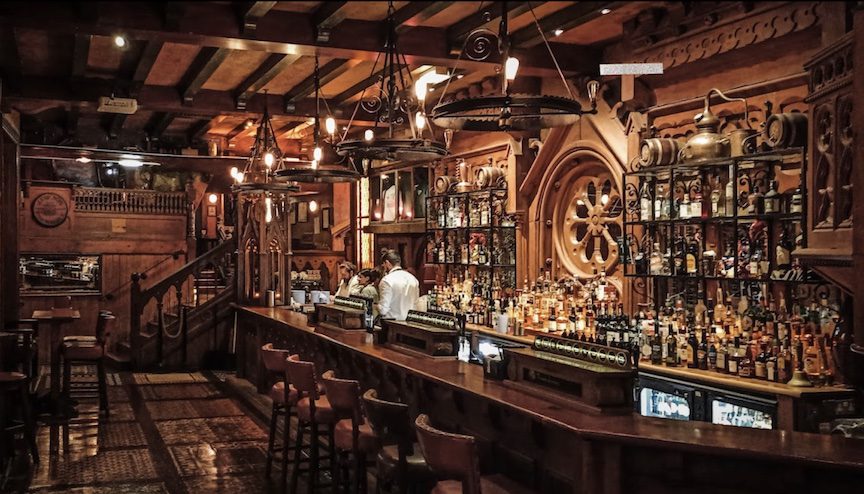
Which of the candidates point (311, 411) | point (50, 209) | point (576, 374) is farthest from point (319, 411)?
point (50, 209)

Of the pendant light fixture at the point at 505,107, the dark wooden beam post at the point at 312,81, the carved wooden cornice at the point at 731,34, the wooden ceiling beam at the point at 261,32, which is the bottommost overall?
the pendant light fixture at the point at 505,107

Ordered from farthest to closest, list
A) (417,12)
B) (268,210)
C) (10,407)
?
(268,210) → (10,407) → (417,12)

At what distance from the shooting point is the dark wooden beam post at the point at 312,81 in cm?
789

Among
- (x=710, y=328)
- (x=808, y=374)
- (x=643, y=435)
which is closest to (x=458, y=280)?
(x=710, y=328)

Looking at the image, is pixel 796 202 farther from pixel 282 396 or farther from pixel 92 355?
pixel 92 355

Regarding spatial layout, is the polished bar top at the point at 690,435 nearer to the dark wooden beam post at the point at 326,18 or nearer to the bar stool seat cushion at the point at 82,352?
the dark wooden beam post at the point at 326,18

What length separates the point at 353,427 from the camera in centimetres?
439

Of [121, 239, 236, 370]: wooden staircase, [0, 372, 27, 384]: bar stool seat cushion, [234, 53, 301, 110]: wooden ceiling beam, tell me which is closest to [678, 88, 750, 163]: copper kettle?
[234, 53, 301, 110]: wooden ceiling beam

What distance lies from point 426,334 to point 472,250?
389 cm

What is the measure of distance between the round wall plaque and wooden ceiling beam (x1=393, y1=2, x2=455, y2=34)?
9.18 meters

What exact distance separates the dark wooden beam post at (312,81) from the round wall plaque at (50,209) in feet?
18.5

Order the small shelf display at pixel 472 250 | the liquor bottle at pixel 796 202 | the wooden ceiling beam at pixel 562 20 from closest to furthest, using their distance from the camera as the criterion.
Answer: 1. the liquor bottle at pixel 796 202
2. the wooden ceiling beam at pixel 562 20
3. the small shelf display at pixel 472 250

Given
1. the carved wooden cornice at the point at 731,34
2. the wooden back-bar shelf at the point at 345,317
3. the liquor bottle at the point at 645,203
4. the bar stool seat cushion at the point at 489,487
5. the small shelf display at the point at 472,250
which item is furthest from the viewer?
the small shelf display at the point at 472,250

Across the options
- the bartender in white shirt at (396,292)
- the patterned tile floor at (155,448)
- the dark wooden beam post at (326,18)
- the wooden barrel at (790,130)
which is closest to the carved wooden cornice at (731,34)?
the wooden barrel at (790,130)
